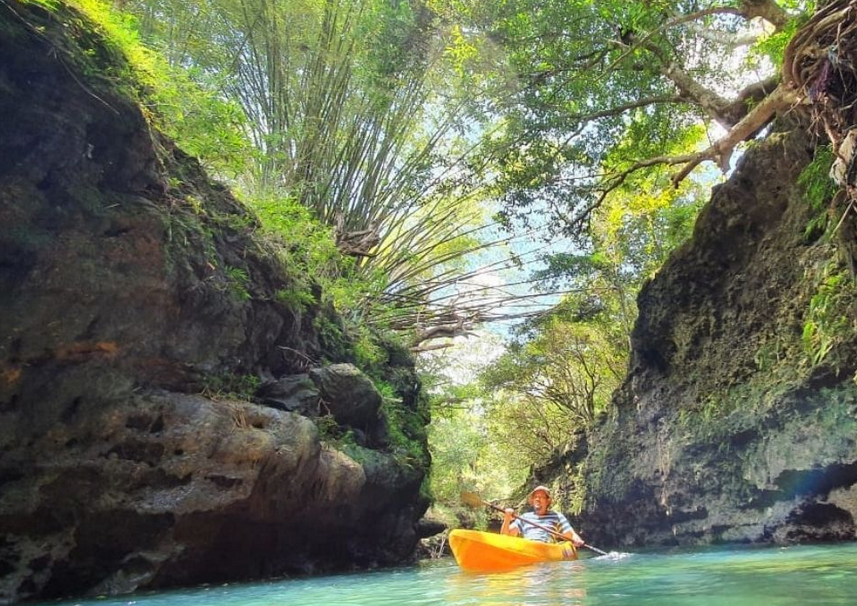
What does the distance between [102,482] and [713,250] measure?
744cm

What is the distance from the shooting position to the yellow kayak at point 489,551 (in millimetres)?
5621

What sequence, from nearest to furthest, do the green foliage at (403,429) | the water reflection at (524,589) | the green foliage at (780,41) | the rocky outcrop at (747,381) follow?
the water reflection at (524,589) < the green foliage at (780,41) < the rocky outcrop at (747,381) < the green foliage at (403,429)

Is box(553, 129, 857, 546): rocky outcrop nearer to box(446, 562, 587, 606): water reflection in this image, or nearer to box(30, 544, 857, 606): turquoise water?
box(30, 544, 857, 606): turquoise water

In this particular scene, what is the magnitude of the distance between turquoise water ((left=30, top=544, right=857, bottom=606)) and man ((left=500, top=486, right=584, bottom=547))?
2.33 metres

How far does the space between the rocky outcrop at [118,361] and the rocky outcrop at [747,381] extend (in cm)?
470

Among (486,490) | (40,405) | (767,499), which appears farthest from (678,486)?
(486,490)

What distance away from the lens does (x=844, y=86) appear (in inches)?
179

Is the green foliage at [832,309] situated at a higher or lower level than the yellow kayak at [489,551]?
higher

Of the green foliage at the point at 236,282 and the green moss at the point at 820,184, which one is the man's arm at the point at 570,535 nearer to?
the green moss at the point at 820,184

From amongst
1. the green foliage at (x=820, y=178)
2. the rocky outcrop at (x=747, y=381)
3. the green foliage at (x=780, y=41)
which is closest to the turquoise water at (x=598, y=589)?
the rocky outcrop at (x=747, y=381)

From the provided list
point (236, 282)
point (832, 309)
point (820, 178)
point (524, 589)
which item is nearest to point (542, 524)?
point (832, 309)

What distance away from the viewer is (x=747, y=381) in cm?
718

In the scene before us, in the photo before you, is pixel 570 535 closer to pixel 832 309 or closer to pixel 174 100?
pixel 832 309

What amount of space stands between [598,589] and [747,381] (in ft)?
15.6
